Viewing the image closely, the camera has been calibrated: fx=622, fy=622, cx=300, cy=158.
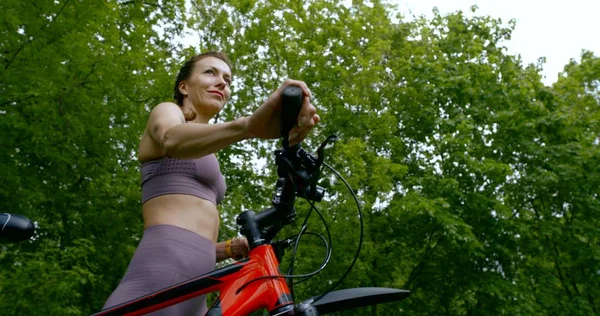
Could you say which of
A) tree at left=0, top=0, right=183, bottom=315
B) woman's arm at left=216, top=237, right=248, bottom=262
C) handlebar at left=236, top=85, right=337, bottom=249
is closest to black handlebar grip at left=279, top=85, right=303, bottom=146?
handlebar at left=236, top=85, right=337, bottom=249

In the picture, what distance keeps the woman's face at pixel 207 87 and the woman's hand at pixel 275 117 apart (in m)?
0.91

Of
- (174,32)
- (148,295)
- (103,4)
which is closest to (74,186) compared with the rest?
(103,4)

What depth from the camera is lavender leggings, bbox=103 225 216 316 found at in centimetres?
190

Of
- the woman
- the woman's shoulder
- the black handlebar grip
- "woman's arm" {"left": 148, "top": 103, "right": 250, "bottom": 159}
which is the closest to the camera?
the black handlebar grip

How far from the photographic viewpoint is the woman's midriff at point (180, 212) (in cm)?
204

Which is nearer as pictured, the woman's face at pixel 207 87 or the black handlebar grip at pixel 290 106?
the black handlebar grip at pixel 290 106

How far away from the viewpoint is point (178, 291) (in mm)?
1834

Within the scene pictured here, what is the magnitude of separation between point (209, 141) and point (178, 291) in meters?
0.52

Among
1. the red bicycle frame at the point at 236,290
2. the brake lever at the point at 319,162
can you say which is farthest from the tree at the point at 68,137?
the brake lever at the point at 319,162

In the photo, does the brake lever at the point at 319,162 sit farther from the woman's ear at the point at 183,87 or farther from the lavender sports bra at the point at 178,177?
the woman's ear at the point at 183,87

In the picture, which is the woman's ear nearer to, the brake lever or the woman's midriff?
the woman's midriff

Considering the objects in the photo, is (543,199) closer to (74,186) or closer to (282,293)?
(74,186)

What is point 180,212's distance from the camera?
2.05 m

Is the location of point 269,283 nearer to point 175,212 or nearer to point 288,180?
point 288,180
